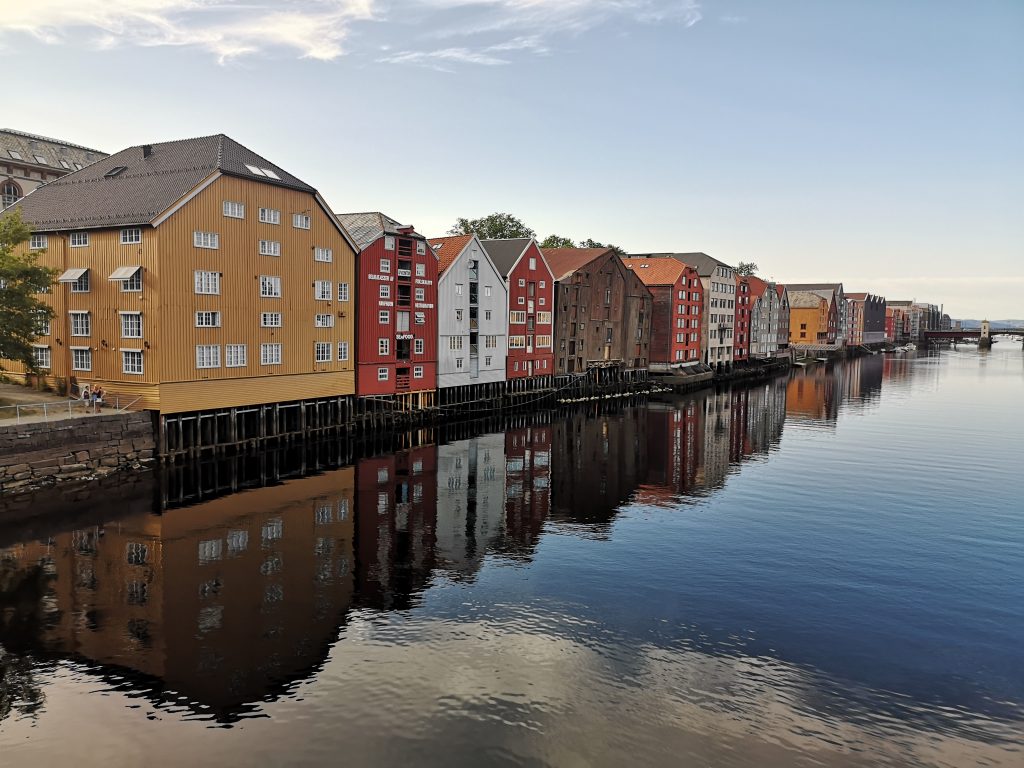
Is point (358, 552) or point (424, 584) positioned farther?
point (358, 552)

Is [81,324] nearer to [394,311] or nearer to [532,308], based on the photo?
[394,311]

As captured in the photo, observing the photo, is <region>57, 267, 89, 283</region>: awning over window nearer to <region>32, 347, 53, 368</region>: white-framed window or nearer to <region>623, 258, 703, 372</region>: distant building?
<region>32, 347, 53, 368</region>: white-framed window

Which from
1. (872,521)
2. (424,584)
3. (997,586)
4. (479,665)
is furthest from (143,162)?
(997,586)

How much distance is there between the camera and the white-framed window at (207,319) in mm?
45750

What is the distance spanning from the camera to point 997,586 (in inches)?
1118

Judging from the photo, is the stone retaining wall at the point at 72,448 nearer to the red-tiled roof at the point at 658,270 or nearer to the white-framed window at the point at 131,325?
the white-framed window at the point at 131,325

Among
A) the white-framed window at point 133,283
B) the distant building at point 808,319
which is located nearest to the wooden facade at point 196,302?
the white-framed window at point 133,283

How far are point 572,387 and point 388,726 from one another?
240ft

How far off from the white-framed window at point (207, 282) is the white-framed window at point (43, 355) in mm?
12145

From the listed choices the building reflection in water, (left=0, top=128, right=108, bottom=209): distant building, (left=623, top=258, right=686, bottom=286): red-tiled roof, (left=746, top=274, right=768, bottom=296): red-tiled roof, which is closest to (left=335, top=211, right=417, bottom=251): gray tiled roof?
the building reflection in water

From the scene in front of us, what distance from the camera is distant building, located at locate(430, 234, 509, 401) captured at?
69250mm

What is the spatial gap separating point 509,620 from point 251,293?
34768 mm

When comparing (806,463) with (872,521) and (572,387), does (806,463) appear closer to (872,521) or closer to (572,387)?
(872,521)

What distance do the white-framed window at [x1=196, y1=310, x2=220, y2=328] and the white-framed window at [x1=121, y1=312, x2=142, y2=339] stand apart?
3.41 meters
